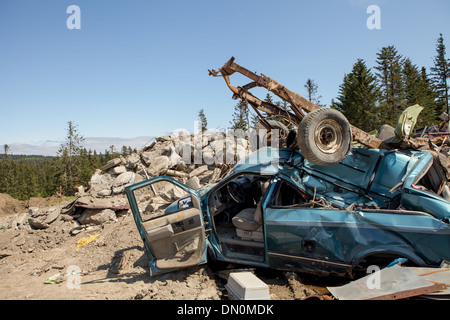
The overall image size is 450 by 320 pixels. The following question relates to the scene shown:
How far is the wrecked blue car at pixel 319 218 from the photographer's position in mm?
3207

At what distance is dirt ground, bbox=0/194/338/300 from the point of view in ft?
12.7

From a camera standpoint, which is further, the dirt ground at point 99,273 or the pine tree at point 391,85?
the pine tree at point 391,85

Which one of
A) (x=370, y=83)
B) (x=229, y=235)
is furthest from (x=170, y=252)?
(x=370, y=83)

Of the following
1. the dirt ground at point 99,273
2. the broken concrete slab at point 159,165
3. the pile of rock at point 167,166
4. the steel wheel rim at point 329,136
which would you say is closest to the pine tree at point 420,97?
the pile of rock at point 167,166

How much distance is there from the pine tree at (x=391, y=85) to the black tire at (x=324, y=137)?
2997cm

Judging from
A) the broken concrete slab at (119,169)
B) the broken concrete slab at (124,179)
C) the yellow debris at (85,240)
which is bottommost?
the yellow debris at (85,240)

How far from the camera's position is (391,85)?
108 ft

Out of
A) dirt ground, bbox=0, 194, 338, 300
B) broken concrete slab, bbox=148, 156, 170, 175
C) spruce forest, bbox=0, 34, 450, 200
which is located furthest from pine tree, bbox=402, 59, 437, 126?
dirt ground, bbox=0, 194, 338, 300

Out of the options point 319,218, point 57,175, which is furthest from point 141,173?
point 57,175

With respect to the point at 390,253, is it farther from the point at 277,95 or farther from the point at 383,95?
the point at 383,95

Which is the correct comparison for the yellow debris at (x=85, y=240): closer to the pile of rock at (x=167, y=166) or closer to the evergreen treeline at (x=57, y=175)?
the pile of rock at (x=167, y=166)

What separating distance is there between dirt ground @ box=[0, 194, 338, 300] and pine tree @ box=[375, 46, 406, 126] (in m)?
30.9

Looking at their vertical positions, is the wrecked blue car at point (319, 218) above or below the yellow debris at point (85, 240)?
above
